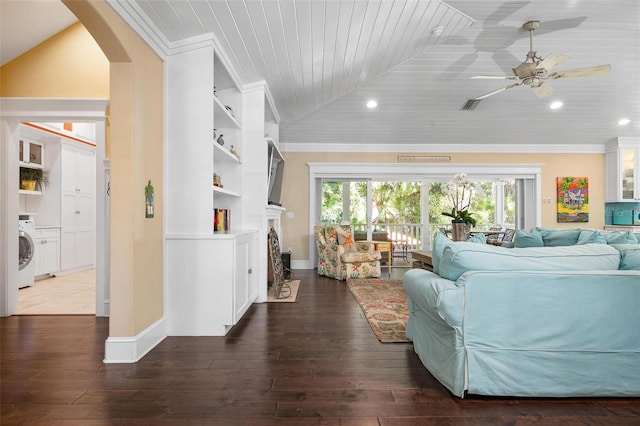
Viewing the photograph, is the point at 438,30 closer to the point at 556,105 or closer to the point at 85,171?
the point at 556,105

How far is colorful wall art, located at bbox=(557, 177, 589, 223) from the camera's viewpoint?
7.23m

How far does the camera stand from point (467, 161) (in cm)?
723

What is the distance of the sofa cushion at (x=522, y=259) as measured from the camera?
6.44 feet

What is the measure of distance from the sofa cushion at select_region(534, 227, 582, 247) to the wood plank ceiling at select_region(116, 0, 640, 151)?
2570mm

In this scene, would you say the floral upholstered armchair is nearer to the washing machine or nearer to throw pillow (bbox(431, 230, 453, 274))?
throw pillow (bbox(431, 230, 453, 274))

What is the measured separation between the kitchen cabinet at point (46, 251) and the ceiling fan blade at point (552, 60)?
278 inches

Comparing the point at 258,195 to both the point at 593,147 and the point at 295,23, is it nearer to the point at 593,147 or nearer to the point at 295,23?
the point at 295,23

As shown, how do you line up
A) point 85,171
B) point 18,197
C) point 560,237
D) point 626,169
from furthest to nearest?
1. point 626,169
2. point 85,171
3. point 18,197
4. point 560,237

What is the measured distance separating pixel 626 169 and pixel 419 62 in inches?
202

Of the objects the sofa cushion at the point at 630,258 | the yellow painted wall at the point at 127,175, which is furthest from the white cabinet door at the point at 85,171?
the sofa cushion at the point at 630,258

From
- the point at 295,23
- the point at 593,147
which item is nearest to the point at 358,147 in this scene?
the point at 295,23

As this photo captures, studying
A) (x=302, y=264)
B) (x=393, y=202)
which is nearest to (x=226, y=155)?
(x=302, y=264)

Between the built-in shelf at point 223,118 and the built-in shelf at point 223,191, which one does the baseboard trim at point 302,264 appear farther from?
the built-in shelf at point 223,118

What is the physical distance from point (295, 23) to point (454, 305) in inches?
108
